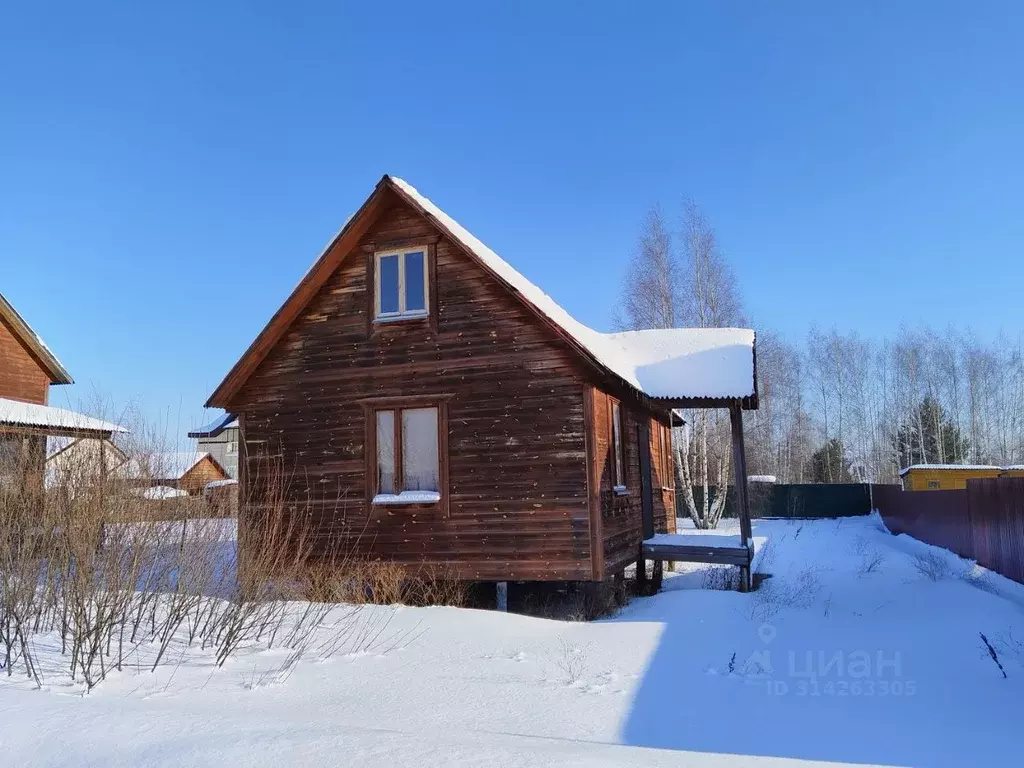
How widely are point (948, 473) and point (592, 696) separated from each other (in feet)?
101

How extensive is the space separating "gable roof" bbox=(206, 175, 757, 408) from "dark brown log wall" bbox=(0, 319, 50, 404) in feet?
39.4

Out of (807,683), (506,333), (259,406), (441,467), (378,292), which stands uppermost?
(378,292)

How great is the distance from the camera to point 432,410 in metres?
12.6

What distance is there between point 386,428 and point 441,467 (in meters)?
1.26

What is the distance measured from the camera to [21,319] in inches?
847

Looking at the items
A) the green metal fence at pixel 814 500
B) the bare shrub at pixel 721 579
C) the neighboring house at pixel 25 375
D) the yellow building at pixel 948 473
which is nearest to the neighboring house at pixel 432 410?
the bare shrub at pixel 721 579

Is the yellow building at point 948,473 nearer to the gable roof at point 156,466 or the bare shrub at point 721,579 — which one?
the bare shrub at point 721,579

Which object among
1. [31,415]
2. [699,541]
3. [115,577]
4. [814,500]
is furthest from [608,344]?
[814,500]

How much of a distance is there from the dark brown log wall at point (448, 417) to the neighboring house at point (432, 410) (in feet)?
0.08

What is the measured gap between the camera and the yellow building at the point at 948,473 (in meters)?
30.8

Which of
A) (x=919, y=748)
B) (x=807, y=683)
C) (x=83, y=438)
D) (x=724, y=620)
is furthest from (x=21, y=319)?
(x=919, y=748)

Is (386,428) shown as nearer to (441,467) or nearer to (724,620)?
(441,467)

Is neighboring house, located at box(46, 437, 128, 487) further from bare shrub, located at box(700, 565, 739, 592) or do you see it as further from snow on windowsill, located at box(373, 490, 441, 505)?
bare shrub, located at box(700, 565, 739, 592)

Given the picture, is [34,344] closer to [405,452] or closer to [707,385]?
[405,452]
